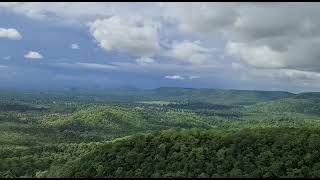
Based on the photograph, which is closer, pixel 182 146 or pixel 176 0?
pixel 176 0

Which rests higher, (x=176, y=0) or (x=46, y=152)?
(x=176, y=0)

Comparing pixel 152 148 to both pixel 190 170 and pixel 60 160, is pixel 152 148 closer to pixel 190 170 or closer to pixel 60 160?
pixel 190 170

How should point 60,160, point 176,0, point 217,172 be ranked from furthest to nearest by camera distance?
point 60,160 < point 217,172 < point 176,0

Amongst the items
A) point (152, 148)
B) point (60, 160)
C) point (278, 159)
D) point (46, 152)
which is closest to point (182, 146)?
point (152, 148)

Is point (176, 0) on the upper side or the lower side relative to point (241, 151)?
upper

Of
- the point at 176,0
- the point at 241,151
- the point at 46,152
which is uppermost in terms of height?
the point at 176,0

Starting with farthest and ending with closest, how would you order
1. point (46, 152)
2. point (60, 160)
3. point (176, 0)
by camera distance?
point (46, 152), point (60, 160), point (176, 0)

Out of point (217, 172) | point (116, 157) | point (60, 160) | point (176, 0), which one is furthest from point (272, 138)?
point (176, 0)

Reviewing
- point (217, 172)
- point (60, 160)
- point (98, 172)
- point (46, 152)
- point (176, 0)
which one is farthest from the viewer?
point (46, 152)

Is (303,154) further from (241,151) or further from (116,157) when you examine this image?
(116,157)
